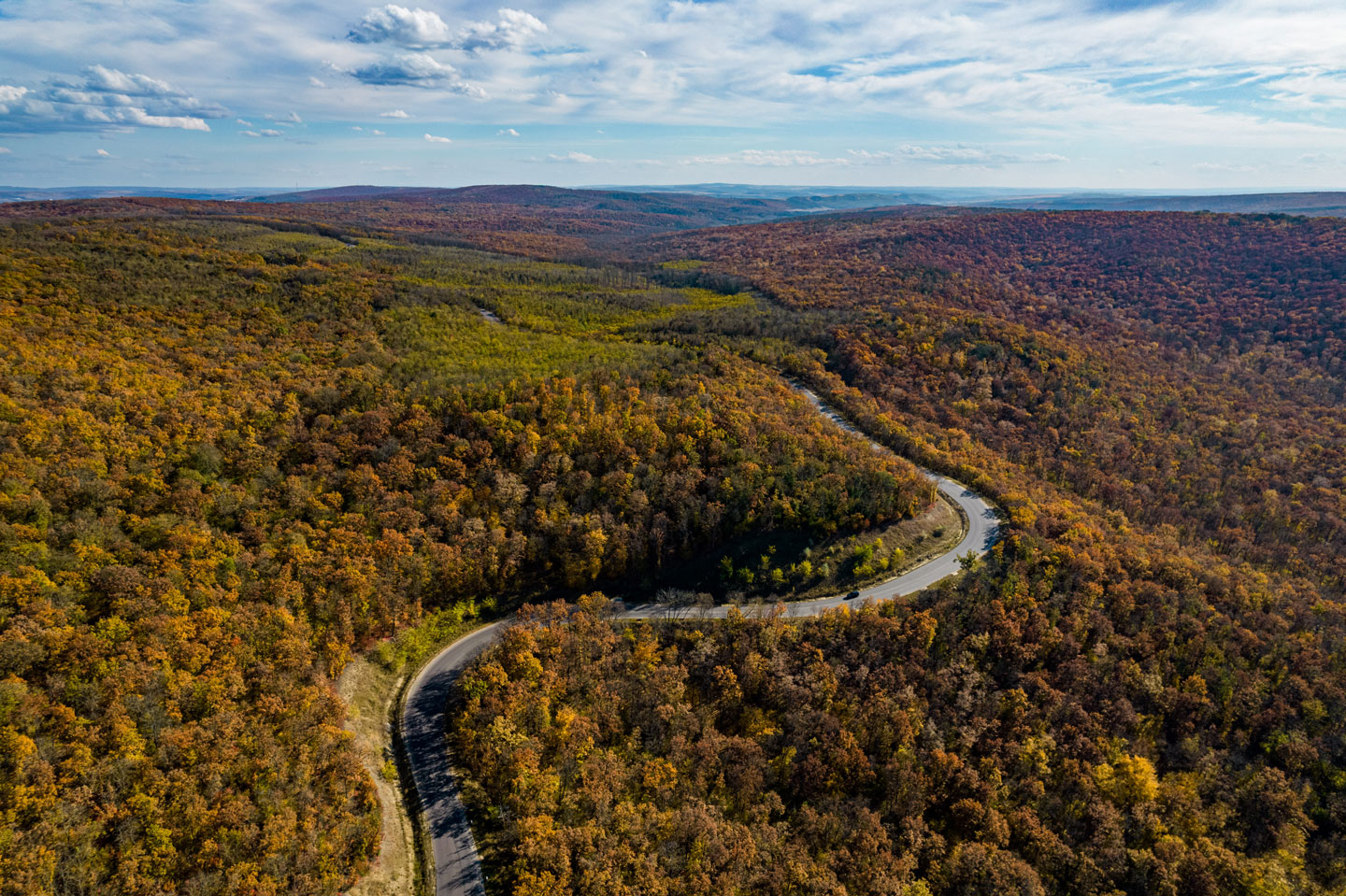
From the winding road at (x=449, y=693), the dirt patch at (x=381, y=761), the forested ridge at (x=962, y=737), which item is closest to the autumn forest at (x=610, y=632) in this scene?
the forested ridge at (x=962, y=737)

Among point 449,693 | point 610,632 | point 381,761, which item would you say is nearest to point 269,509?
point 449,693

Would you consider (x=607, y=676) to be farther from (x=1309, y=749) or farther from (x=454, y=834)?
(x=1309, y=749)

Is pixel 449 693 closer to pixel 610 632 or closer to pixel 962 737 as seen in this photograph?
pixel 610 632

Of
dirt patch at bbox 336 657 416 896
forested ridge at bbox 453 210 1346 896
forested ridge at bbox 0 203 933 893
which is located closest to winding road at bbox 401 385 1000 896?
Answer: dirt patch at bbox 336 657 416 896

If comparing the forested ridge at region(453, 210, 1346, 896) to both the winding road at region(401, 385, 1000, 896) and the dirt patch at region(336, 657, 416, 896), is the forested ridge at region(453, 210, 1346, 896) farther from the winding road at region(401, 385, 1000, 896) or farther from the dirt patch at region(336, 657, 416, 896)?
the dirt patch at region(336, 657, 416, 896)

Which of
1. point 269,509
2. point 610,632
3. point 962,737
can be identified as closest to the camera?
point 962,737

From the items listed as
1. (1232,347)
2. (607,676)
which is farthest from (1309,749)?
(1232,347)

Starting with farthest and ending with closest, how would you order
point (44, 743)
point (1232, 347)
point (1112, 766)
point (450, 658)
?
point (1232, 347) → point (450, 658) → point (1112, 766) → point (44, 743)
